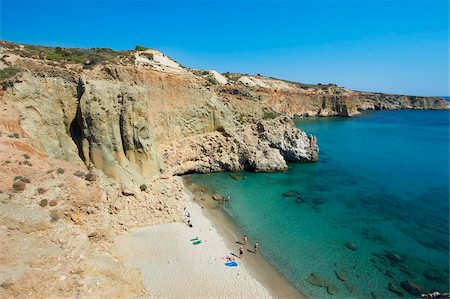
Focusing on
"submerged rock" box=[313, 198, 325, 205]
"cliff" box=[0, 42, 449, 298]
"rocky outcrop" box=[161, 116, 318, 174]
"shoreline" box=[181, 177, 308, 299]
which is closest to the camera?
"cliff" box=[0, 42, 449, 298]

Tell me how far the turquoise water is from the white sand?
2.95 m

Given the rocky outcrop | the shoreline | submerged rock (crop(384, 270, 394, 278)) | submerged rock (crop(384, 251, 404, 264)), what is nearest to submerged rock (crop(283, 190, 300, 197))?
the rocky outcrop

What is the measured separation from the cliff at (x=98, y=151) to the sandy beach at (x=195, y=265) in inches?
42.6

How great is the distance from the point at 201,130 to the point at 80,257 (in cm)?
2296

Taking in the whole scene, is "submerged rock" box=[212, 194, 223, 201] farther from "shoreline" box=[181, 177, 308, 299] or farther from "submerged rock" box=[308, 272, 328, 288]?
"submerged rock" box=[308, 272, 328, 288]

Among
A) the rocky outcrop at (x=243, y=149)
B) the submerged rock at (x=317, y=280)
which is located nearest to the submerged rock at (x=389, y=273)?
the submerged rock at (x=317, y=280)

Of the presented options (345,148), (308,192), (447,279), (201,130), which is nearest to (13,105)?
(201,130)

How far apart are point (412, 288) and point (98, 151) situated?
22.3 m

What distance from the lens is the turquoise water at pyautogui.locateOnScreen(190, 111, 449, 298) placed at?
18656 millimetres

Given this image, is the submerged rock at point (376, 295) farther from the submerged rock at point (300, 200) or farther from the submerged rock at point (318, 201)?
the submerged rock at point (300, 200)

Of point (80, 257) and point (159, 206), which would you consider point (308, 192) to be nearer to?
point (159, 206)

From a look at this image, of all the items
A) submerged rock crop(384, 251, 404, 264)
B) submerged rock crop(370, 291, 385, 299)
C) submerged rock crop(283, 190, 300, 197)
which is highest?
submerged rock crop(283, 190, 300, 197)

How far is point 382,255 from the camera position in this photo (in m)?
20.5

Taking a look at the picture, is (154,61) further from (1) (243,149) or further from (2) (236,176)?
(2) (236,176)
